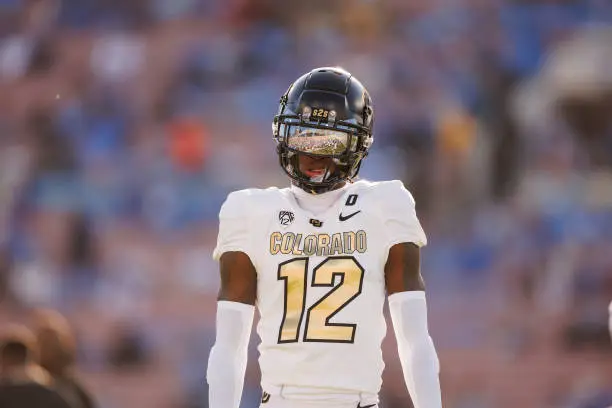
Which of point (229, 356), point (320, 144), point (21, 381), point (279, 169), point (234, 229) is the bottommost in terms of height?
point (21, 381)

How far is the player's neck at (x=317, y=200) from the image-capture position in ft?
11.5

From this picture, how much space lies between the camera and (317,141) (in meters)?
3.49

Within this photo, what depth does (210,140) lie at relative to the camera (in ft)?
40.1

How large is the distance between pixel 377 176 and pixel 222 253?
8.11 meters

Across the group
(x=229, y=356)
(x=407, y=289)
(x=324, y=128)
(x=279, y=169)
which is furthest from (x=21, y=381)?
(x=279, y=169)

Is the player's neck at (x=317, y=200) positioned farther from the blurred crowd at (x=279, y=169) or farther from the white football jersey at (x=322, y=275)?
the blurred crowd at (x=279, y=169)

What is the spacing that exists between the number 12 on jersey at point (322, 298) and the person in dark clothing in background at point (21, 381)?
2.39 meters

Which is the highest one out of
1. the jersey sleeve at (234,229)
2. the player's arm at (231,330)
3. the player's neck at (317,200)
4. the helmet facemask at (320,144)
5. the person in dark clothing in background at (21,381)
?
the helmet facemask at (320,144)

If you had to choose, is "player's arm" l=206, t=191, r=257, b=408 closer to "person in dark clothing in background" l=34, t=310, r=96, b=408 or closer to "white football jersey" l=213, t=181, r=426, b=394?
"white football jersey" l=213, t=181, r=426, b=394

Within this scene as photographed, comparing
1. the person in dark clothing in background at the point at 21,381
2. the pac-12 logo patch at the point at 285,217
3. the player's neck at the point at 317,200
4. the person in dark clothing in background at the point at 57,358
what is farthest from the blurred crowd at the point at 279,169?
the pac-12 logo patch at the point at 285,217

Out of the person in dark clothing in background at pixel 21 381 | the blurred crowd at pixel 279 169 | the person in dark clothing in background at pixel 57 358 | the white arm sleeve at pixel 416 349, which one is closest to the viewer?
the white arm sleeve at pixel 416 349

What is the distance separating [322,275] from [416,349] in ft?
1.14

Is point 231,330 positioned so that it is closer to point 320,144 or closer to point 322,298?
point 322,298

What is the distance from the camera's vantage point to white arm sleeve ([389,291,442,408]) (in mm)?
3262
